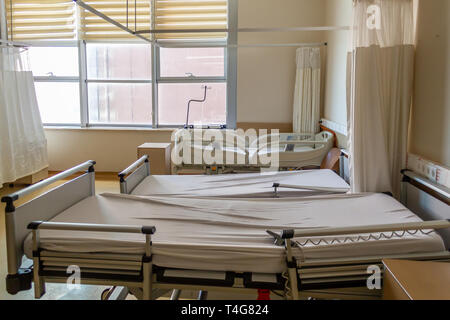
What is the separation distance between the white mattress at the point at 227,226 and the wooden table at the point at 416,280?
21 centimetres

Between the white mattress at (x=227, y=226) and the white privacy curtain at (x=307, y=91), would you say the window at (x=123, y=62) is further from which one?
the white mattress at (x=227, y=226)

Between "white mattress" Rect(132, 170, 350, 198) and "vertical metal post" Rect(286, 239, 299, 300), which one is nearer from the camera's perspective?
"vertical metal post" Rect(286, 239, 299, 300)

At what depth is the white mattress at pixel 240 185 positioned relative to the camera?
3240mm

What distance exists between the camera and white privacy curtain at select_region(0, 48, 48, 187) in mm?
5117

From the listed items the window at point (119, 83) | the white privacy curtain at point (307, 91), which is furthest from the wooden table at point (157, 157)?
the white privacy curtain at point (307, 91)

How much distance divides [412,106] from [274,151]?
2012mm

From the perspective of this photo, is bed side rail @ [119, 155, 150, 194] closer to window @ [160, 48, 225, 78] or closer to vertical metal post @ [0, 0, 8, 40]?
window @ [160, 48, 225, 78]

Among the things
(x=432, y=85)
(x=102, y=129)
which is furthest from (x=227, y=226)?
(x=102, y=129)

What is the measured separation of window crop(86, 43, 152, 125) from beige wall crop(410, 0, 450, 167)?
4.64m

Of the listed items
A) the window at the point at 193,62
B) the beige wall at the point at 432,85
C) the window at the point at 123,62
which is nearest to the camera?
the beige wall at the point at 432,85

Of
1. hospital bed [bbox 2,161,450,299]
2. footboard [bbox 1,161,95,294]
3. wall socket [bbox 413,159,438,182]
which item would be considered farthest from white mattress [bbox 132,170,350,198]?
hospital bed [bbox 2,161,450,299]

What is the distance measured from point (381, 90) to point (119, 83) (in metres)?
4.84
